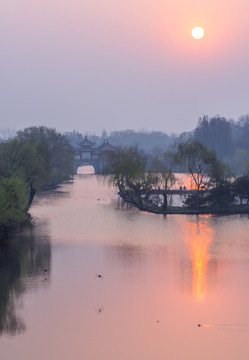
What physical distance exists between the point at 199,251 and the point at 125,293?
9971mm

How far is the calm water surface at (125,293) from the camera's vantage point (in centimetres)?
1964

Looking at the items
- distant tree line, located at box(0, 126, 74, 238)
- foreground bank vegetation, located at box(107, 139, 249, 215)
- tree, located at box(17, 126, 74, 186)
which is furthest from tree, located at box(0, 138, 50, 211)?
tree, located at box(17, 126, 74, 186)

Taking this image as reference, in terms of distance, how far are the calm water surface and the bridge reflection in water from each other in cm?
6

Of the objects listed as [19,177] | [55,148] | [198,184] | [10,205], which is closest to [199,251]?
[10,205]

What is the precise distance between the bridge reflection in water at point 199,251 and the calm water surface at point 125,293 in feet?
0.21

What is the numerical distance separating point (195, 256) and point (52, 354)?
49.1 ft

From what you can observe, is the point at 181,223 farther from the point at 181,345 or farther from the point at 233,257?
the point at 181,345

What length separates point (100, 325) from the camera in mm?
21234

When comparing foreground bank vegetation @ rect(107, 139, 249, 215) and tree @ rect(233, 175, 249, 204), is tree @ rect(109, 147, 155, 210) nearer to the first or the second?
foreground bank vegetation @ rect(107, 139, 249, 215)

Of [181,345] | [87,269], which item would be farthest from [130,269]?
[181,345]

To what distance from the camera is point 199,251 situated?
110ft

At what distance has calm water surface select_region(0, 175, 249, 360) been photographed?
64.4 feet

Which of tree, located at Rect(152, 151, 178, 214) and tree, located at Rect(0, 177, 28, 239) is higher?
tree, located at Rect(152, 151, 178, 214)

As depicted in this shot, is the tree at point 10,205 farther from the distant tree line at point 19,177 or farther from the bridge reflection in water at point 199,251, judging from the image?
the bridge reflection in water at point 199,251
